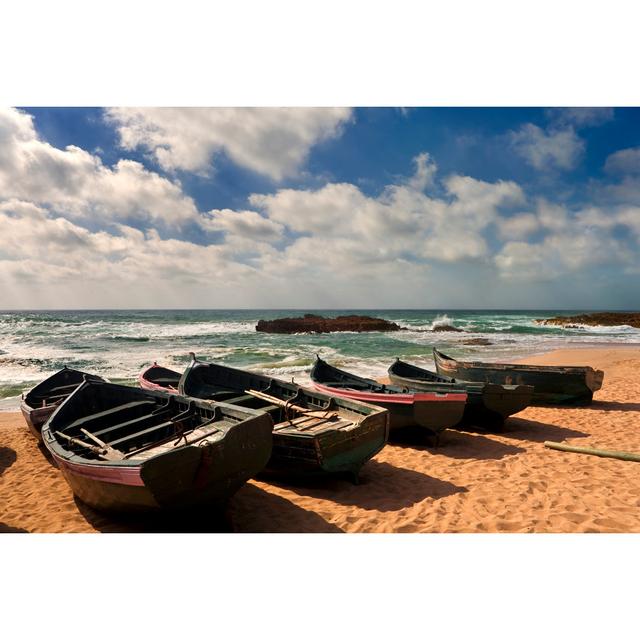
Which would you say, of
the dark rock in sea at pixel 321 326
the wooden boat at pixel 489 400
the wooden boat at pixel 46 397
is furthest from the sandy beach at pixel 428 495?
the dark rock in sea at pixel 321 326

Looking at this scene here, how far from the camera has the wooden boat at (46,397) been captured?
27.5 ft

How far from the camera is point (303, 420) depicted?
706 cm

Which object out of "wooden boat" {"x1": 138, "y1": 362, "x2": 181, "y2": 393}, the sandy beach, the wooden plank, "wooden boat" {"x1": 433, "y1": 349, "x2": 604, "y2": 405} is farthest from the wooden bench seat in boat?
"wooden boat" {"x1": 433, "y1": 349, "x2": 604, "y2": 405}

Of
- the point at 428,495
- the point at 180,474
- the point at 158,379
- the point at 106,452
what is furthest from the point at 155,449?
the point at 158,379

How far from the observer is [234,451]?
4.64m

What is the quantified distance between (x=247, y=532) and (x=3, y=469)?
5613 millimetres

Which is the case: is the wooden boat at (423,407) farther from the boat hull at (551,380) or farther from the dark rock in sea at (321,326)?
the dark rock in sea at (321,326)

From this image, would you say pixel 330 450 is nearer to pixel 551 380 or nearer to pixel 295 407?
pixel 295 407

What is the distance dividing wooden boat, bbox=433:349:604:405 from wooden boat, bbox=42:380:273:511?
8.75m

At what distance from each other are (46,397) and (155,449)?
6.10 metres

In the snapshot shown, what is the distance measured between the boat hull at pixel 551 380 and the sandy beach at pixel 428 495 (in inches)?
89.6

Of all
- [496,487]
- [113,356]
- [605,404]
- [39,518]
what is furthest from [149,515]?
[113,356]

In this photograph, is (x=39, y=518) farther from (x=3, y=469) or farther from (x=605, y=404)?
(x=605, y=404)

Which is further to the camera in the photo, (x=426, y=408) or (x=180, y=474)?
(x=426, y=408)
